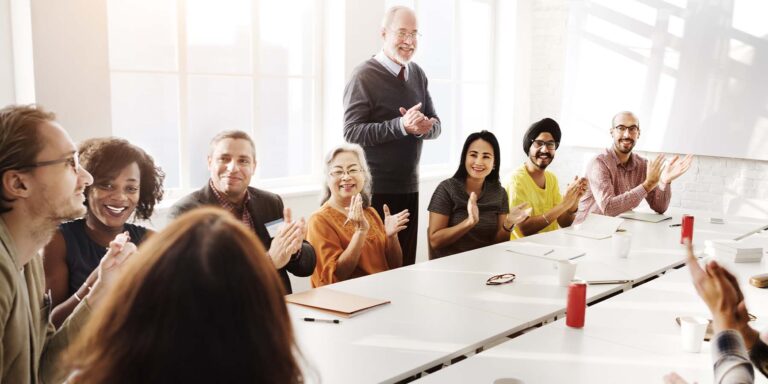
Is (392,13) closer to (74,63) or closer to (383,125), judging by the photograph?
(383,125)

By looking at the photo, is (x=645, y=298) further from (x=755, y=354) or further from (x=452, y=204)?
(x=452, y=204)

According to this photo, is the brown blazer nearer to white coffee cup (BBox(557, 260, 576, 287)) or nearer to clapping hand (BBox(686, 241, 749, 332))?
clapping hand (BBox(686, 241, 749, 332))

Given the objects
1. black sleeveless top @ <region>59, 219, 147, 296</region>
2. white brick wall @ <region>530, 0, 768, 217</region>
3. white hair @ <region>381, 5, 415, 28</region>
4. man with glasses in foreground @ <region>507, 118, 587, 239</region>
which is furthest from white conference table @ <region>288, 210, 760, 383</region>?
white brick wall @ <region>530, 0, 768, 217</region>

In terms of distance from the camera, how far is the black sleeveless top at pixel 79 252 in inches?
88.4

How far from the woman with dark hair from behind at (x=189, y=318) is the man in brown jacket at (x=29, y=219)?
0.78 meters

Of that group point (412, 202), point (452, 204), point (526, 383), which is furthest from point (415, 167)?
point (526, 383)

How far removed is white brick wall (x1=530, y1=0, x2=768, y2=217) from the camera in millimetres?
5219

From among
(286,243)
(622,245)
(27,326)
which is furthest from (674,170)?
(27,326)

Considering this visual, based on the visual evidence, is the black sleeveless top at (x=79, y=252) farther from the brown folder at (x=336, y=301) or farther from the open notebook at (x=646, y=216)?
the open notebook at (x=646, y=216)

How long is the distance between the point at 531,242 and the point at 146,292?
A: 2.85 metres

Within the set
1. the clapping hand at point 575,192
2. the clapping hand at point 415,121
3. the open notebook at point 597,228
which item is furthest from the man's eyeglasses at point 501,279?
the clapping hand at point 575,192

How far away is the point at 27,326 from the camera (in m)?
1.50

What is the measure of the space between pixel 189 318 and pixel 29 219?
3.32ft

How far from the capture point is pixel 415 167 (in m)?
4.07
